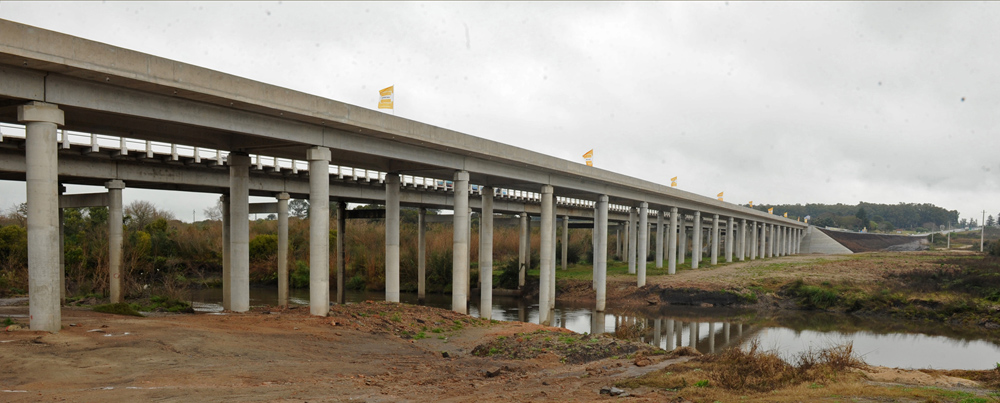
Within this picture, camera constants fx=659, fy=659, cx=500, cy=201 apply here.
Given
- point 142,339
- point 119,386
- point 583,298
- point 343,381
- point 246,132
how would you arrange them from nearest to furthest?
point 119,386 → point 343,381 → point 142,339 → point 246,132 → point 583,298

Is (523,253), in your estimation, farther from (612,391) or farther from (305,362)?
(612,391)

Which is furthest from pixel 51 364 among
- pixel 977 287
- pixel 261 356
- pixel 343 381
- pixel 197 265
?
pixel 197 265

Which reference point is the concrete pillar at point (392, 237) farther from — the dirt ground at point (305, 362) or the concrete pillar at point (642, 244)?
the concrete pillar at point (642, 244)

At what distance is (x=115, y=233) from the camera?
33.3m

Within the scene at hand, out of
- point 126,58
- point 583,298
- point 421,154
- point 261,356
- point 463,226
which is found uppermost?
point 126,58

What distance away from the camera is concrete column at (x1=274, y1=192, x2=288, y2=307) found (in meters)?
37.9

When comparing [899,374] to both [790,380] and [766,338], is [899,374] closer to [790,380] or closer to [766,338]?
[790,380]

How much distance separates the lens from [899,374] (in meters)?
15.0

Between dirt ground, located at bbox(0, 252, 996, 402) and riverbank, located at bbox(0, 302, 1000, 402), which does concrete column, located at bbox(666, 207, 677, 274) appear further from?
riverbank, located at bbox(0, 302, 1000, 402)

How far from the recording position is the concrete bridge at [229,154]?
660 inches

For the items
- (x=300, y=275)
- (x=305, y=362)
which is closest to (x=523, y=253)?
(x=300, y=275)

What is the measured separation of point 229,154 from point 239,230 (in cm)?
331

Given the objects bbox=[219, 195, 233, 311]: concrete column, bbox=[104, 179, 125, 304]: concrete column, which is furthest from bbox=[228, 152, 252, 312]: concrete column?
bbox=[219, 195, 233, 311]: concrete column

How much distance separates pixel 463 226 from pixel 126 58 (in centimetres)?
1808
